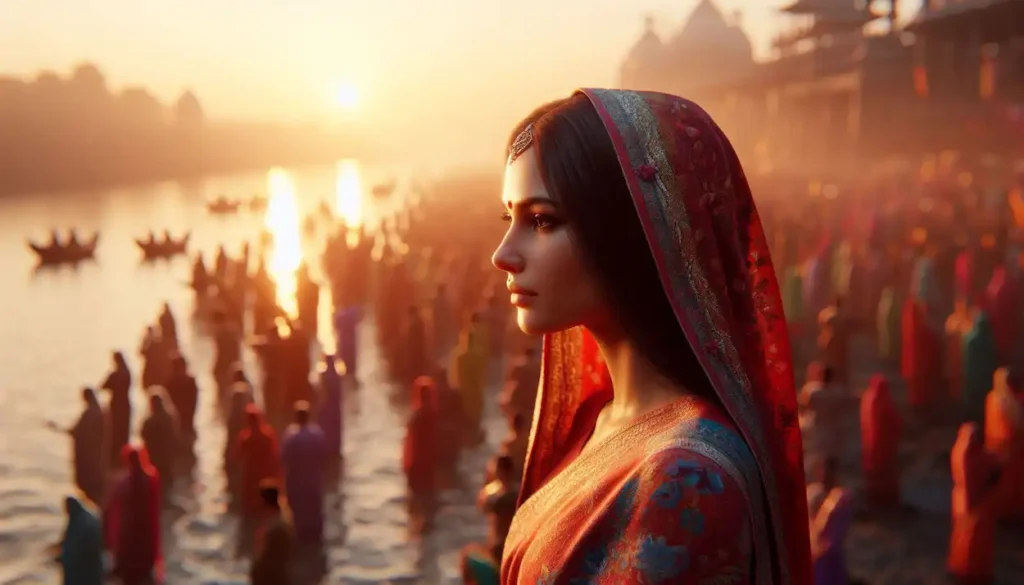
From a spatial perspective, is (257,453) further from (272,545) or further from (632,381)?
(632,381)

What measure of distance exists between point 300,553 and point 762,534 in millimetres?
5722

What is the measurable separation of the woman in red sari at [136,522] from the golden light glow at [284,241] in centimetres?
764

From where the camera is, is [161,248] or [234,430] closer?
[234,430]

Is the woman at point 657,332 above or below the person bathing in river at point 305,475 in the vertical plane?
above

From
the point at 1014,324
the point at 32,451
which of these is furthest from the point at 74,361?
the point at 1014,324

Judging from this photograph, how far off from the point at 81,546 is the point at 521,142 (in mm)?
4471

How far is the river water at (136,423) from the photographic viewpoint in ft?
21.5

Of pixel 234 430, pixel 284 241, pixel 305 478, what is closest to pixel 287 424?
pixel 234 430

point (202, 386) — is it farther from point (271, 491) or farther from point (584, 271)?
point (584, 271)

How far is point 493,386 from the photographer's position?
10.5 metres

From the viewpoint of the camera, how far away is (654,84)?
5197 cm

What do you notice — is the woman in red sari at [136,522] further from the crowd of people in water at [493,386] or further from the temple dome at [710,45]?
the temple dome at [710,45]

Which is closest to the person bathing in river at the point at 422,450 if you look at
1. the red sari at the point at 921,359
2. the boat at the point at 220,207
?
the red sari at the point at 921,359

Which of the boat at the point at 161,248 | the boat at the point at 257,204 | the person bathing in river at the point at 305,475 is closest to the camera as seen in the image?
the person bathing in river at the point at 305,475
